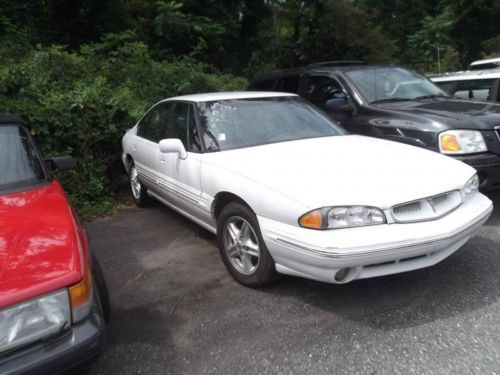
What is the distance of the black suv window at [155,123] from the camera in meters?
4.99

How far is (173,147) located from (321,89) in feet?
8.97

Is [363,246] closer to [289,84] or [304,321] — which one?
[304,321]

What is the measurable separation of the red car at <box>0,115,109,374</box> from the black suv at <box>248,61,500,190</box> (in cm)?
359

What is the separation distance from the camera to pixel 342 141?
409 cm

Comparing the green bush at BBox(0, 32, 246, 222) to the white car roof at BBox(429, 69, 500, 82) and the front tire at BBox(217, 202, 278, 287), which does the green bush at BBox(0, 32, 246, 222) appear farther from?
the white car roof at BBox(429, 69, 500, 82)

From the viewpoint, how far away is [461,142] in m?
4.46

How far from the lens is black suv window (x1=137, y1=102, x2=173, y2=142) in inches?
196

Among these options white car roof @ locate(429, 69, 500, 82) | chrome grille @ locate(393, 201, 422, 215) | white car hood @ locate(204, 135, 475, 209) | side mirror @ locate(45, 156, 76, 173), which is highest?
white car roof @ locate(429, 69, 500, 82)

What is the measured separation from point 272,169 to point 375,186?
0.76 meters

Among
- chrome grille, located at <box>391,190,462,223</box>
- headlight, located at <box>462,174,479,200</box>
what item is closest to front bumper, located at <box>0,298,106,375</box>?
chrome grille, located at <box>391,190,462,223</box>

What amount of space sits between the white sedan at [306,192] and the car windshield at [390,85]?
1.28m

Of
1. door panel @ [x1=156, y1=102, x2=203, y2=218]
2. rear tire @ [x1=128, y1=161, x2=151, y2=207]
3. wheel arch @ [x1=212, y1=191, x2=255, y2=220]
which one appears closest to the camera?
wheel arch @ [x1=212, y1=191, x2=255, y2=220]

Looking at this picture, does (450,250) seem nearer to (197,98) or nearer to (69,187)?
(197,98)

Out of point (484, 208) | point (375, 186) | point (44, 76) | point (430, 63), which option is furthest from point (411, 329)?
point (430, 63)
